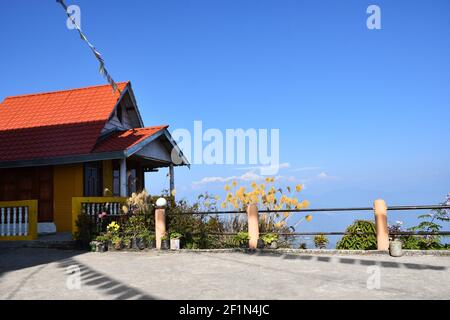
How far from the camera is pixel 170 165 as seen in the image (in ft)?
67.2

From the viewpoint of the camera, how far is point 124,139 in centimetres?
1617

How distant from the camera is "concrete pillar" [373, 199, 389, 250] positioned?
10062 mm

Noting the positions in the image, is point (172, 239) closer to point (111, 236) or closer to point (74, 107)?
point (111, 236)

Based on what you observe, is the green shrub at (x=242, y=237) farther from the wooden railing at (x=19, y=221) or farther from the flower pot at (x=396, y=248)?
the wooden railing at (x=19, y=221)

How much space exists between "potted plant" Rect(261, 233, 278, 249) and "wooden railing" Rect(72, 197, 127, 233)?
4532mm

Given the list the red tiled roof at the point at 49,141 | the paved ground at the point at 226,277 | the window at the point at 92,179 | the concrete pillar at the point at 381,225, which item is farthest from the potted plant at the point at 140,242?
the concrete pillar at the point at 381,225

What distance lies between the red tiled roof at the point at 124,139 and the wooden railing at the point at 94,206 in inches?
77.4

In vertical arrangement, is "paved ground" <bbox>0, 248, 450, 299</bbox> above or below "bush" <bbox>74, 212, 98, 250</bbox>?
below

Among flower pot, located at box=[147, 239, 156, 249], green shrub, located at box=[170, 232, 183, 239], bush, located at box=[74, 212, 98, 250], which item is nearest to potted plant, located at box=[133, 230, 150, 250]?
flower pot, located at box=[147, 239, 156, 249]

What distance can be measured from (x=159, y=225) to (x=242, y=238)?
243cm

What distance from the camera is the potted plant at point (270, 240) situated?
1103 cm

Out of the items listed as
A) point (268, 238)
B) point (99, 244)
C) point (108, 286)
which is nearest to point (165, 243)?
point (99, 244)

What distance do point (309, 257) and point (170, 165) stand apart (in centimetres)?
1185

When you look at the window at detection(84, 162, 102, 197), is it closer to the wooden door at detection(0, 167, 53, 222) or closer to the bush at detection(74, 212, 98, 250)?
the wooden door at detection(0, 167, 53, 222)
